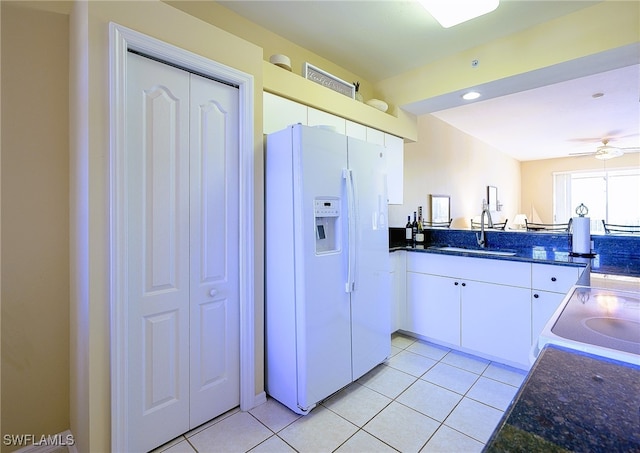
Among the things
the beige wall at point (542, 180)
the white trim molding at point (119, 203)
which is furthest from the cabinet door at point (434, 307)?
the beige wall at point (542, 180)

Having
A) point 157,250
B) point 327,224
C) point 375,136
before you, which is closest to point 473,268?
point 327,224

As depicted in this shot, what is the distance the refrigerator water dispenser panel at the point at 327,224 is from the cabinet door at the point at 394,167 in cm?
129

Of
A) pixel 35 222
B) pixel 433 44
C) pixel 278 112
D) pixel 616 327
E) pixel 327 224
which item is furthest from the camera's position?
pixel 433 44

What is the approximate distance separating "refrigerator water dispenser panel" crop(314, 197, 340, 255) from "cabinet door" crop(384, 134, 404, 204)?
4.23 ft

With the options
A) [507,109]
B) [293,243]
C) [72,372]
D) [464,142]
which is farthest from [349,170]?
[464,142]

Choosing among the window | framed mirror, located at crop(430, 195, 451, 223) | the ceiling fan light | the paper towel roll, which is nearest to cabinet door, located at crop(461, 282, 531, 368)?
the paper towel roll

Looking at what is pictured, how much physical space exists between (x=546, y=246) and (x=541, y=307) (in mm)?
653

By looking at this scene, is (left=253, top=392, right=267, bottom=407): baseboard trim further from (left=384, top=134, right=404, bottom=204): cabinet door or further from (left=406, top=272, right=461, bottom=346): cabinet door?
(left=384, top=134, right=404, bottom=204): cabinet door

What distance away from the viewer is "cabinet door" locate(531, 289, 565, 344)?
2205mm

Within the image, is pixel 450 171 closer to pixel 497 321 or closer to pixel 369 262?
pixel 497 321

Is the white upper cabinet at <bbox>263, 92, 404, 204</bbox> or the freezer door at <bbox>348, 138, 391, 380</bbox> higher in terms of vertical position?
the white upper cabinet at <bbox>263, 92, 404, 204</bbox>

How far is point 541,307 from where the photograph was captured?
2260 mm

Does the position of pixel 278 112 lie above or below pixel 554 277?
above

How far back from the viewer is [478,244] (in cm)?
301
